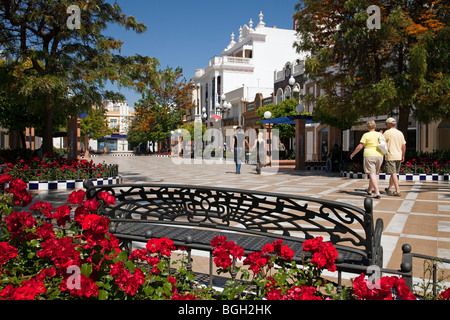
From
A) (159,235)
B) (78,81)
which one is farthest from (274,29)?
(159,235)

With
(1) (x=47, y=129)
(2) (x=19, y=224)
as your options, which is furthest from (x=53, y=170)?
(2) (x=19, y=224)

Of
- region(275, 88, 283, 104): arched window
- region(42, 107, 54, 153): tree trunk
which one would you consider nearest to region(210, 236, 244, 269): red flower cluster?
region(42, 107, 54, 153): tree trunk

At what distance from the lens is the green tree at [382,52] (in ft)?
39.5

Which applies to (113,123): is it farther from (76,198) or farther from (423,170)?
(76,198)

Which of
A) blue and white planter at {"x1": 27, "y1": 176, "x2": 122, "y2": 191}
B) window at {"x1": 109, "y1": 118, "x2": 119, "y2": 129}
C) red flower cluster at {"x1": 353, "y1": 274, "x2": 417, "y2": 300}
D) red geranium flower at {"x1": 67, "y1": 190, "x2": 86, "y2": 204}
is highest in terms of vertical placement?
window at {"x1": 109, "y1": 118, "x2": 119, "y2": 129}

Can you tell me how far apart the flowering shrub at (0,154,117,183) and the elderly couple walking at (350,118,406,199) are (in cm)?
690

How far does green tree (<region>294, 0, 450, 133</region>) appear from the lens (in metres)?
12.0

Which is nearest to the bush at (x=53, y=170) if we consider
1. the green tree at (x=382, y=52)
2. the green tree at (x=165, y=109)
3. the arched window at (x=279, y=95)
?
the green tree at (x=382, y=52)

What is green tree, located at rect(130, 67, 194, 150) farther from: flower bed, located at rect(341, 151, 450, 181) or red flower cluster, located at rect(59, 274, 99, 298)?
red flower cluster, located at rect(59, 274, 99, 298)

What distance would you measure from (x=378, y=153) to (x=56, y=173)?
7.88m

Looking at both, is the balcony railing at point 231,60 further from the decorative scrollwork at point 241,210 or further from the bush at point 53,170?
the decorative scrollwork at point 241,210

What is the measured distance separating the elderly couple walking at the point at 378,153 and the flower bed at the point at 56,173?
6.82 metres

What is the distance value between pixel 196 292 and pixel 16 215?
136cm
